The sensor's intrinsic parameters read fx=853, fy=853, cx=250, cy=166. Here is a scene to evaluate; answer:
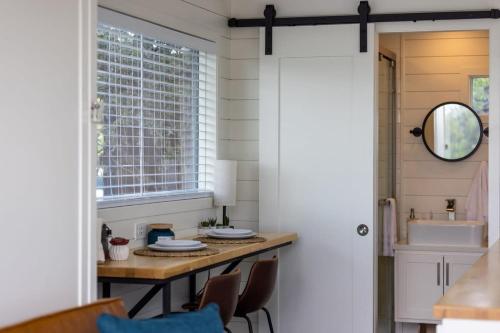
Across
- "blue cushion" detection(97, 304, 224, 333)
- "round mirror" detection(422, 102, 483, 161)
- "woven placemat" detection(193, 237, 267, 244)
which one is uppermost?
"round mirror" detection(422, 102, 483, 161)

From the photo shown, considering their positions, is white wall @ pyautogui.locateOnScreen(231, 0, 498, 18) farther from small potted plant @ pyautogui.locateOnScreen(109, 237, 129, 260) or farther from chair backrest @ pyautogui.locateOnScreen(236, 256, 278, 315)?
small potted plant @ pyautogui.locateOnScreen(109, 237, 129, 260)

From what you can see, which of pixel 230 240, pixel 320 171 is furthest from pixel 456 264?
pixel 230 240

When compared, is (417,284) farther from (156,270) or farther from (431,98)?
(156,270)

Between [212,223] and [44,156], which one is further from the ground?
[44,156]

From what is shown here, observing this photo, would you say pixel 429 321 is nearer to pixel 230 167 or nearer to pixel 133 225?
pixel 230 167

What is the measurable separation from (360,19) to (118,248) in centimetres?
236

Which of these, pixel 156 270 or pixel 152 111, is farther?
pixel 152 111

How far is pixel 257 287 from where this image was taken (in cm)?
477

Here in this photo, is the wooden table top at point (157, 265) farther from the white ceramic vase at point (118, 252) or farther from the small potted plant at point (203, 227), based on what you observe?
the small potted plant at point (203, 227)

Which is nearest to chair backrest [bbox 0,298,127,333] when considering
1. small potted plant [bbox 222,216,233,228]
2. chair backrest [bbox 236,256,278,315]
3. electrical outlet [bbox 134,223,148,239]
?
electrical outlet [bbox 134,223,148,239]

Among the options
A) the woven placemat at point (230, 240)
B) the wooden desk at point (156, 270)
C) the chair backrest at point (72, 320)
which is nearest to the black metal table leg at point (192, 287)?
the woven placemat at point (230, 240)

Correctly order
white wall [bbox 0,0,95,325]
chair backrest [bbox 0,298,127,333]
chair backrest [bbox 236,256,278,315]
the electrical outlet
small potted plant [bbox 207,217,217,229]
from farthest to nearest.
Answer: small potted plant [bbox 207,217,217,229] < chair backrest [bbox 236,256,278,315] < the electrical outlet < white wall [bbox 0,0,95,325] < chair backrest [bbox 0,298,127,333]

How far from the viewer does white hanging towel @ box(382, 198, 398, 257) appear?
20.6 feet

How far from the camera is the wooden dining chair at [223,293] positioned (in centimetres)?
405
